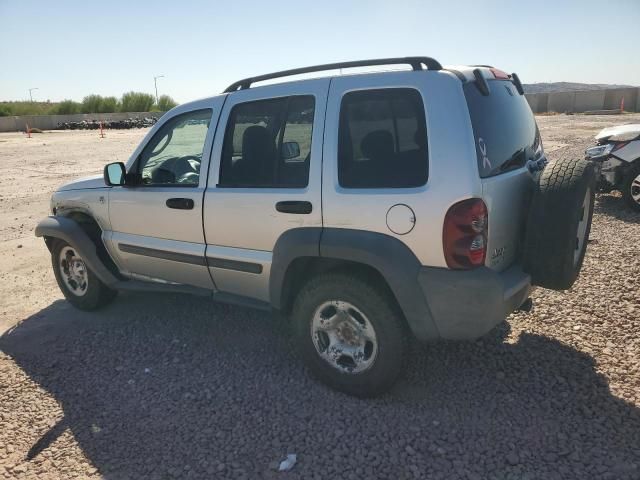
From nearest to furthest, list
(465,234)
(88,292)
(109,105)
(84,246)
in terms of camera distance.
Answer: (465,234) → (84,246) → (88,292) → (109,105)

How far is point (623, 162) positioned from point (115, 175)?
716cm

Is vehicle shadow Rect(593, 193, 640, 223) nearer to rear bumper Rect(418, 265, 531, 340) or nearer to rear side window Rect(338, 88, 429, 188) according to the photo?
rear bumper Rect(418, 265, 531, 340)

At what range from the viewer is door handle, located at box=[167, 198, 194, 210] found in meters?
3.79

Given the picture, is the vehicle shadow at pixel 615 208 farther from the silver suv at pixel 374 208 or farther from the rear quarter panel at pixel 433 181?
the rear quarter panel at pixel 433 181

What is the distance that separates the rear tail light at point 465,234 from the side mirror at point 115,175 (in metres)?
2.82

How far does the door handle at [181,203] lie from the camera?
3795mm

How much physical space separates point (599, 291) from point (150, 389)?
403 centimetres

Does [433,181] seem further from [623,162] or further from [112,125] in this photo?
[112,125]

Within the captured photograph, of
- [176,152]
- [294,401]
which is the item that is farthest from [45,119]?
[294,401]

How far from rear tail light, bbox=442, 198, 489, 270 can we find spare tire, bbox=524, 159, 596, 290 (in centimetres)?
42

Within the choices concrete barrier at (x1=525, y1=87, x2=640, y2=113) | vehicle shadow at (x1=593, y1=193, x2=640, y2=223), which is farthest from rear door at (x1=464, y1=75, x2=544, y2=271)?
concrete barrier at (x1=525, y1=87, x2=640, y2=113)

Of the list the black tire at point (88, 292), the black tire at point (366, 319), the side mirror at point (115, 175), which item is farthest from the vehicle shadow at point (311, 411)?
the side mirror at point (115, 175)

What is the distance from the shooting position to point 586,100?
42281mm

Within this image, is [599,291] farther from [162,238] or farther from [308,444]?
[162,238]
